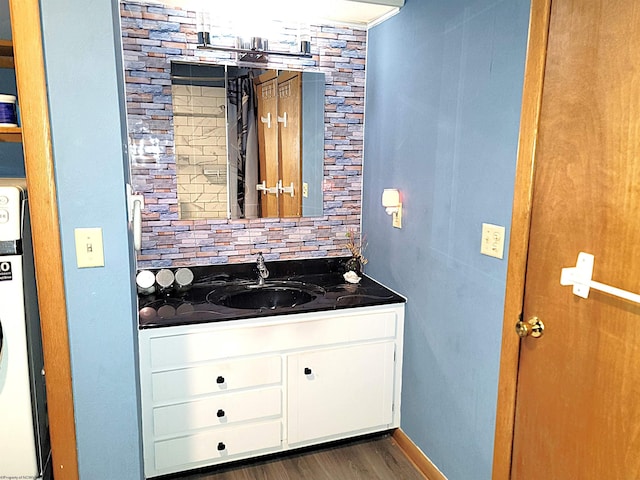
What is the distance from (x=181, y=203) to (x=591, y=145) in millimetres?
1826

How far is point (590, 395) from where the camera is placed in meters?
1.31

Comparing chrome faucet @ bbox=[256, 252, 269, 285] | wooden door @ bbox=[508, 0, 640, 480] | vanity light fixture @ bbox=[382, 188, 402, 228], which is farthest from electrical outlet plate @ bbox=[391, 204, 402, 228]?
wooden door @ bbox=[508, 0, 640, 480]

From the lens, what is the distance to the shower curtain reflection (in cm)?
240

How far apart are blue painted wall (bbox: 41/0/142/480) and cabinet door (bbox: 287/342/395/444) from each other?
30.6 inches

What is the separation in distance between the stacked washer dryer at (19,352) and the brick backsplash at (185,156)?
856 millimetres

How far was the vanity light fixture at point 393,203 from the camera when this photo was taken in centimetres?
228

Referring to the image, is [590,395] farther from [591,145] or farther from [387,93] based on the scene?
[387,93]

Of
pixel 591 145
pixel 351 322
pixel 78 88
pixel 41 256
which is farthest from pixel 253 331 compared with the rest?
pixel 591 145

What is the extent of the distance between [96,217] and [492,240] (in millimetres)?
1349

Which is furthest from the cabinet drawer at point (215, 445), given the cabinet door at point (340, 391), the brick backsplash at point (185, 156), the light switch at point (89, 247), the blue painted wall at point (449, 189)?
the light switch at point (89, 247)

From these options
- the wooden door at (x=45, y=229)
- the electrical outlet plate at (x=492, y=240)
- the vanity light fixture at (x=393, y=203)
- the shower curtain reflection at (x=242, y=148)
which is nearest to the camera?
the wooden door at (x=45, y=229)

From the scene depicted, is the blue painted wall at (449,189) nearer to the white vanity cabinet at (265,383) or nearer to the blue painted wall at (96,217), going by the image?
the white vanity cabinet at (265,383)

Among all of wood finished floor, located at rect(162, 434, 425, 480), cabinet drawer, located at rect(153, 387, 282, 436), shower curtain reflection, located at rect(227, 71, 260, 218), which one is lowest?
wood finished floor, located at rect(162, 434, 425, 480)

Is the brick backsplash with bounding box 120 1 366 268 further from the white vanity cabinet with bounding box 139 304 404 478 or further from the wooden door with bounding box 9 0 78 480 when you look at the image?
the wooden door with bounding box 9 0 78 480
